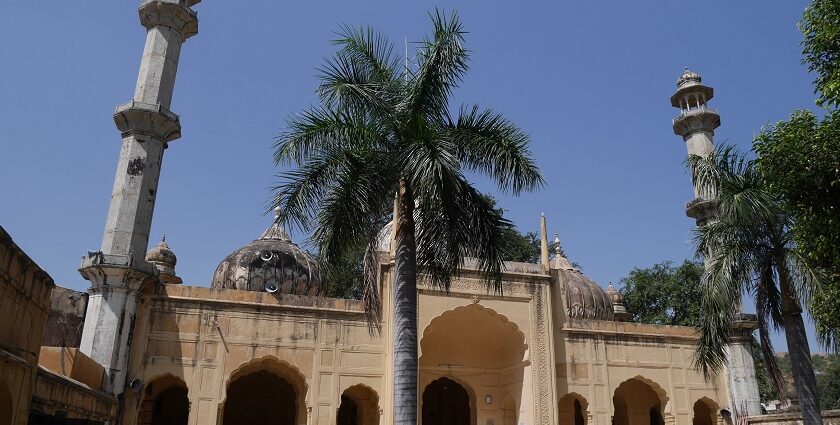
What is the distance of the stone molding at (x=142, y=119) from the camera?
15508mm

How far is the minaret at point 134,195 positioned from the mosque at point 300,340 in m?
0.03

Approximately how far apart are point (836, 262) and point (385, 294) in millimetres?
9811

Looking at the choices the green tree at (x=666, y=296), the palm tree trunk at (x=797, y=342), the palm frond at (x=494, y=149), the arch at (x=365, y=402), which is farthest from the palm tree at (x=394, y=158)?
the green tree at (x=666, y=296)

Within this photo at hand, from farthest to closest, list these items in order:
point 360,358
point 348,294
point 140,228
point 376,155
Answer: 1. point 348,294
2. point 360,358
3. point 140,228
4. point 376,155

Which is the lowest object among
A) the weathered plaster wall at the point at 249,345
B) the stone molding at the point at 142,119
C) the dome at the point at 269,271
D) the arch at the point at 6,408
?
the arch at the point at 6,408

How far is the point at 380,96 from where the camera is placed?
30.8ft

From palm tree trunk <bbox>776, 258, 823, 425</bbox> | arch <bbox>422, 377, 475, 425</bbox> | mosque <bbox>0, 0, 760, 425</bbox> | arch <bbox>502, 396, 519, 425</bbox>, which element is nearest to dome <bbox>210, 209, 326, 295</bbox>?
mosque <bbox>0, 0, 760, 425</bbox>

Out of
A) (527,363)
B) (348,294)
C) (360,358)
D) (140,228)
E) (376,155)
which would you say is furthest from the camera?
(348,294)

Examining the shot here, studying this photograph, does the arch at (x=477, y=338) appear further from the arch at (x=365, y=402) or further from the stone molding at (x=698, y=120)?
the stone molding at (x=698, y=120)

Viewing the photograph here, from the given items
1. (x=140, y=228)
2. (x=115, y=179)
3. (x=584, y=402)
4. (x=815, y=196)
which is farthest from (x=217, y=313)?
(x=815, y=196)

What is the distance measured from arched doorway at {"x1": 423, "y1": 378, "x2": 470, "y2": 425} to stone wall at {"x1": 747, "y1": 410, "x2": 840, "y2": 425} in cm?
864

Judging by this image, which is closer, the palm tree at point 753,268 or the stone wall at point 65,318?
the palm tree at point 753,268

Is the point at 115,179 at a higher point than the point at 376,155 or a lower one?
higher

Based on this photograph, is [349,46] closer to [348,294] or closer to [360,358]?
[360,358]
